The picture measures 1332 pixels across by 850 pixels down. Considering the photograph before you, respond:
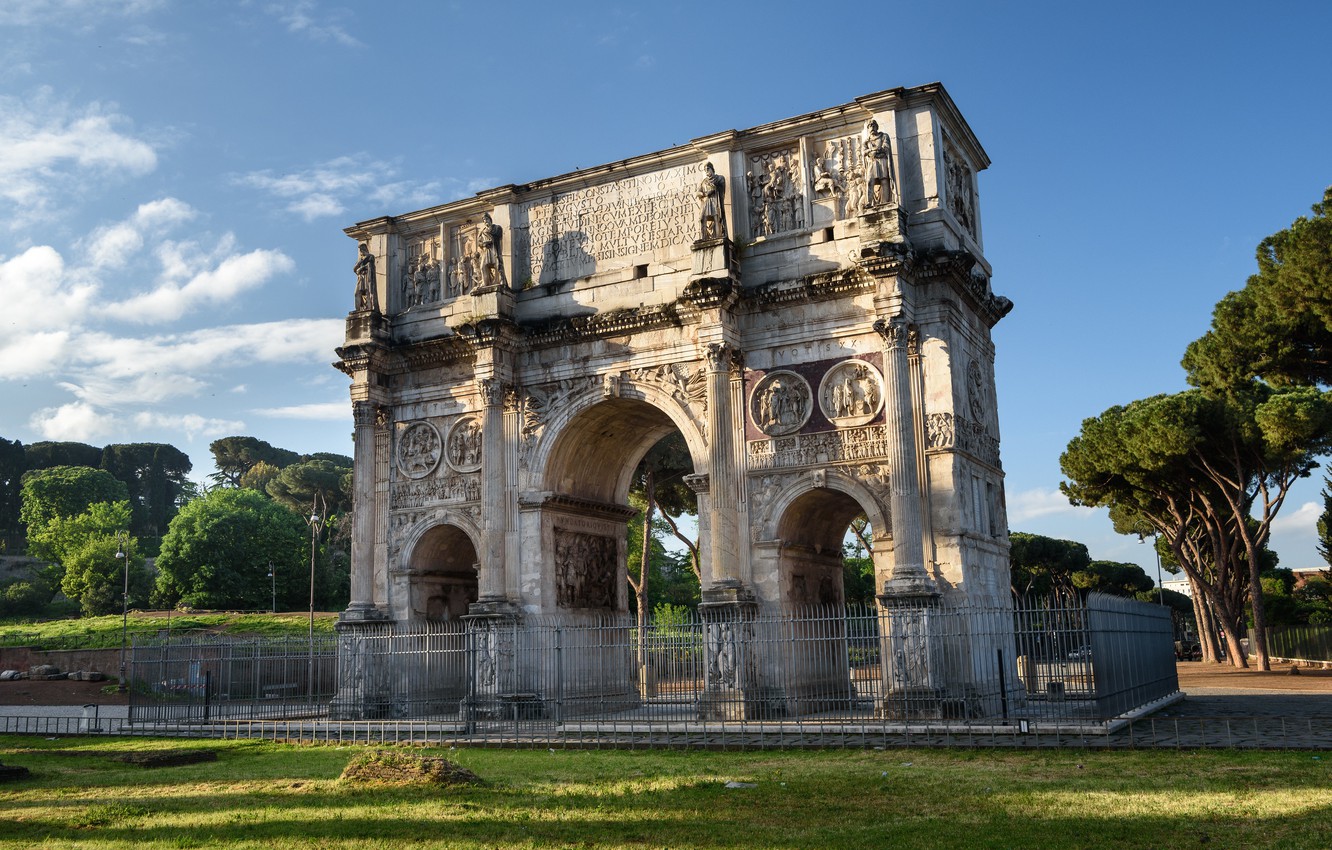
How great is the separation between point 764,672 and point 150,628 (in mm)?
35601

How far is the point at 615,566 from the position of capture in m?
25.8

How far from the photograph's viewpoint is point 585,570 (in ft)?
80.7

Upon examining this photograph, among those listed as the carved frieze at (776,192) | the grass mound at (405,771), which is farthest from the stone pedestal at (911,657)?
the grass mound at (405,771)

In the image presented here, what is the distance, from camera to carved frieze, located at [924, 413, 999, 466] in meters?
19.7

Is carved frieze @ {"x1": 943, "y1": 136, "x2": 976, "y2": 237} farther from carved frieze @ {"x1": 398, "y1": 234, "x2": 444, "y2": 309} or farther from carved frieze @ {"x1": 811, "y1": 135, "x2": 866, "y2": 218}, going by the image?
carved frieze @ {"x1": 398, "y1": 234, "x2": 444, "y2": 309}

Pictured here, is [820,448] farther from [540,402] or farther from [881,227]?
[540,402]

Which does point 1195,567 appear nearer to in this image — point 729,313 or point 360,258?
point 729,313

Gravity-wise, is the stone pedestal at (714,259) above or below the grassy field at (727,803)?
above

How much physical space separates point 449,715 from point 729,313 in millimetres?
10110

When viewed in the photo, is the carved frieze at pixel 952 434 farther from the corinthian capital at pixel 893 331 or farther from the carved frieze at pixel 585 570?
the carved frieze at pixel 585 570

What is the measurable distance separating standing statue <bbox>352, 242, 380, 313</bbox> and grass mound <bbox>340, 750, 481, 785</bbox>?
47.1 feet

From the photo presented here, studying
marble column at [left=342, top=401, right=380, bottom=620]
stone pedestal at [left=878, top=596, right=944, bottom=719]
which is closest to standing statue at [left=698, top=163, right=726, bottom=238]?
stone pedestal at [left=878, top=596, right=944, bottom=719]

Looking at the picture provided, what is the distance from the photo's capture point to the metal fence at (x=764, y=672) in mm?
17047

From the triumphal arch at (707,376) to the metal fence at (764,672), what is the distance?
23cm
